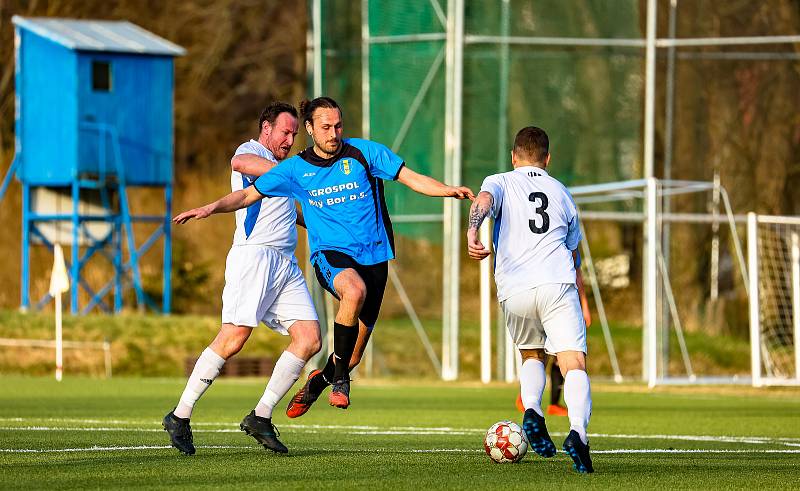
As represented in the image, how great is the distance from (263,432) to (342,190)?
5.01 ft

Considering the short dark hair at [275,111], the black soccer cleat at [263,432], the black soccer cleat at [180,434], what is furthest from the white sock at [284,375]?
the short dark hair at [275,111]

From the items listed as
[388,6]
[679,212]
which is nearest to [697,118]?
[679,212]

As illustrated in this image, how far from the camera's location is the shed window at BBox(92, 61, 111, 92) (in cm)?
3353

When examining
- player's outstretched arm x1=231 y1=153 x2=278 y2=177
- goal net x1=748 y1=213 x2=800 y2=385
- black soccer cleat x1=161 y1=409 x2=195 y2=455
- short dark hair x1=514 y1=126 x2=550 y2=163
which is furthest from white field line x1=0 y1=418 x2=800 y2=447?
goal net x1=748 y1=213 x2=800 y2=385

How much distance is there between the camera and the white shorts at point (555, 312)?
9.23 metres

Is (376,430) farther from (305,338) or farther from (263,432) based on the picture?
(263,432)

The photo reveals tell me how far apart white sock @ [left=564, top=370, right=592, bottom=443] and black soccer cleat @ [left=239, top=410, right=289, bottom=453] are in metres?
1.82

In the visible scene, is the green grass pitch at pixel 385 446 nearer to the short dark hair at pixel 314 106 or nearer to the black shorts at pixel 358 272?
the black shorts at pixel 358 272

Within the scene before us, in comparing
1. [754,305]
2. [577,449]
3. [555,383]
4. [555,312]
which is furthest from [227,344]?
[754,305]

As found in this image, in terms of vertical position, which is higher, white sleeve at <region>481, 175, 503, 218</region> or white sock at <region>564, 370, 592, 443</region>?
white sleeve at <region>481, 175, 503, 218</region>

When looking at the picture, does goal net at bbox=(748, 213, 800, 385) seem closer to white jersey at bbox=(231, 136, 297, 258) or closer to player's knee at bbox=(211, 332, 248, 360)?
white jersey at bbox=(231, 136, 297, 258)

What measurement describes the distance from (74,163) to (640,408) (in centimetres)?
1864

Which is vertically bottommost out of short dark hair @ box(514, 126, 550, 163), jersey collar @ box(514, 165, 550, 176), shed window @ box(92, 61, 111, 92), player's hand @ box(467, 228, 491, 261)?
player's hand @ box(467, 228, 491, 261)

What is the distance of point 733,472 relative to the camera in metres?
9.07
